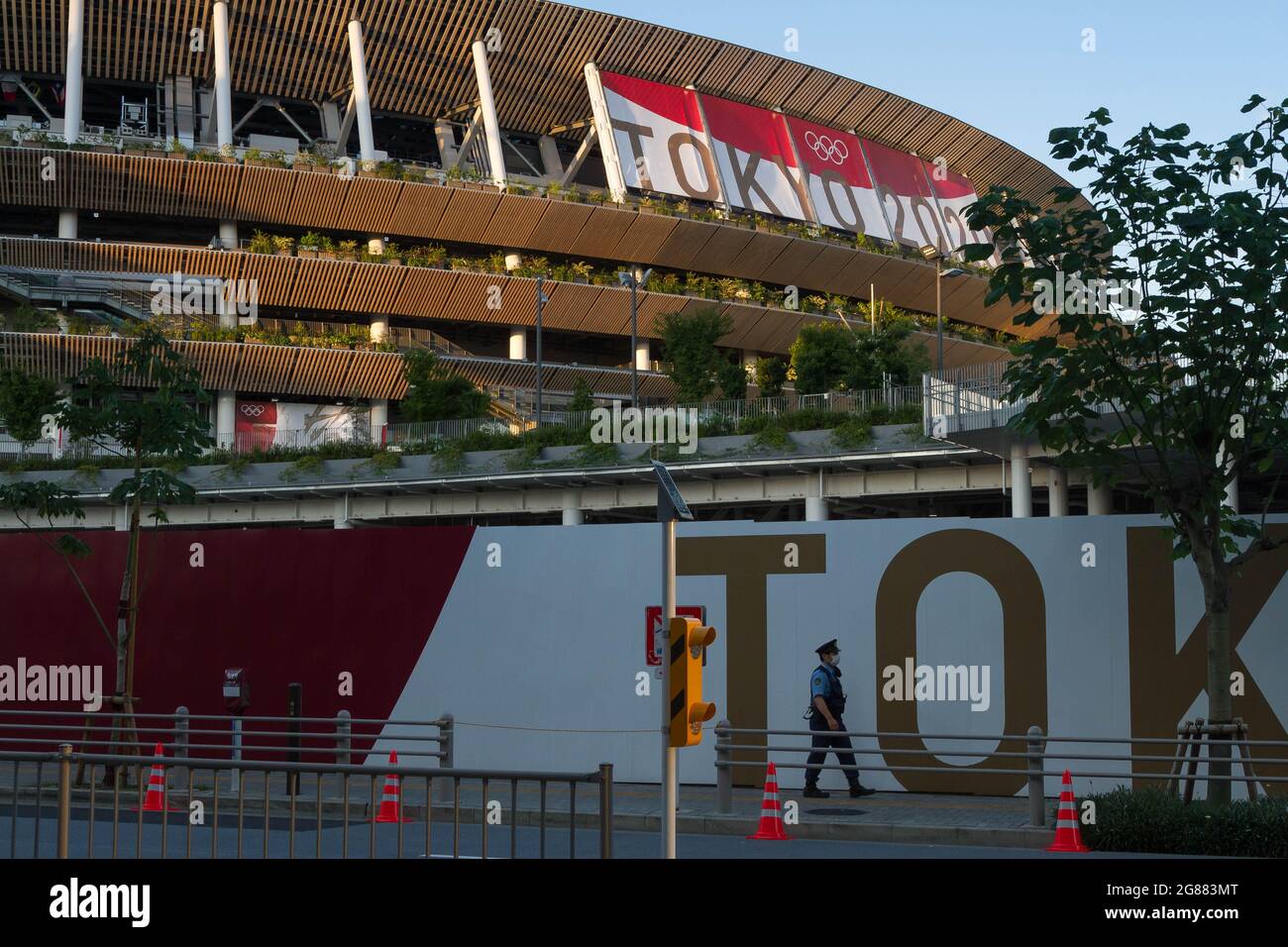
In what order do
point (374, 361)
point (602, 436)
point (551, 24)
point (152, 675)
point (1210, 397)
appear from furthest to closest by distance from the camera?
point (551, 24) → point (374, 361) → point (602, 436) → point (152, 675) → point (1210, 397)

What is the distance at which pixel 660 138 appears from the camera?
70438mm

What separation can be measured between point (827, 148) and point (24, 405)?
142ft

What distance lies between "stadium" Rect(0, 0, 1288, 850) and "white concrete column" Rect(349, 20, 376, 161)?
0.74 feet

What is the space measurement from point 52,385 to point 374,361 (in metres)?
14.5

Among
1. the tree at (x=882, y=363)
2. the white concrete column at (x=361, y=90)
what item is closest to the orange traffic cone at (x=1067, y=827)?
the tree at (x=882, y=363)

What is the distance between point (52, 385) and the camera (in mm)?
52438

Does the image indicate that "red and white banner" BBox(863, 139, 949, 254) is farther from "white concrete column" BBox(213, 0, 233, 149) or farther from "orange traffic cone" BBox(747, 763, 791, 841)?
"orange traffic cone" BBox(747, 763, 791, 841)

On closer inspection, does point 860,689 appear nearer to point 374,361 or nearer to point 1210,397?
point 1210,397

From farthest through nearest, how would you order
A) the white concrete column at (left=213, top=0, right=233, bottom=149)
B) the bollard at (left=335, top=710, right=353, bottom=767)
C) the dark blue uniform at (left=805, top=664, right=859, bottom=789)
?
the white concrete column at (left=213, top=0, right=233, bottom=149) → the dark blue uniform at (left=805, top=664, right=859, bottom=789) → the bollard at (left=335, top=710, right=353, bottom=767)

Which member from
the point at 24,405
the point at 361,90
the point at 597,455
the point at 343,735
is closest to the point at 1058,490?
the point at 597,455

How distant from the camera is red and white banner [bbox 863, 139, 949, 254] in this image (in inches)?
3098

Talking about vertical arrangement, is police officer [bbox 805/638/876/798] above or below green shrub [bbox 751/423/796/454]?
below

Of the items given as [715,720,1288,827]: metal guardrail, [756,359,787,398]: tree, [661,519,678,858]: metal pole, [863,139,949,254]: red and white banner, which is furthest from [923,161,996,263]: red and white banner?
[661,519,678,858]: metal pole

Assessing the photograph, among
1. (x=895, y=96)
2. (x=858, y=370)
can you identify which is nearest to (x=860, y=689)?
(x=858, y=370)
